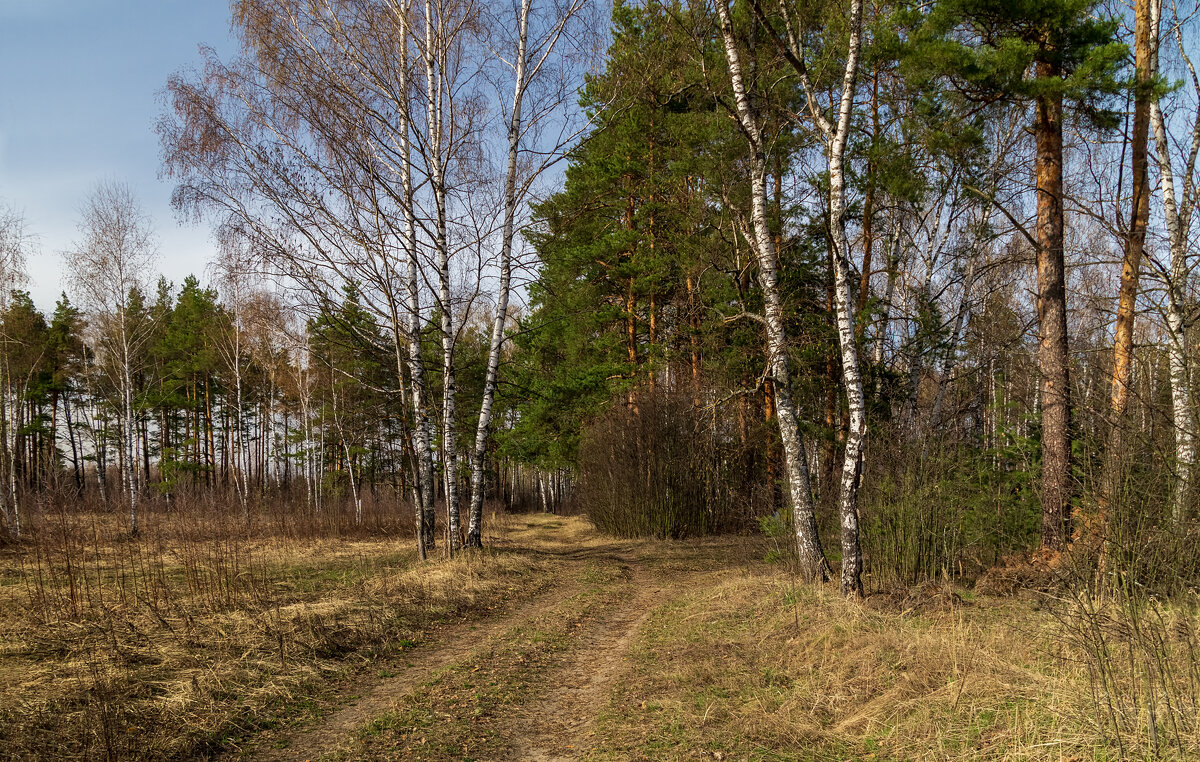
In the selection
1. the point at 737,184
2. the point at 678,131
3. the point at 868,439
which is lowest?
the point at 868,439

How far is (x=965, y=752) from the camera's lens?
10.9ft

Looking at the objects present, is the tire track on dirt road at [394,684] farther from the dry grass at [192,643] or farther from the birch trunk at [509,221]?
the birch trunk at [509,221]

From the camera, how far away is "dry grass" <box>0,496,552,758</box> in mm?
3912

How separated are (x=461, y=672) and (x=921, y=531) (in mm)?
5064

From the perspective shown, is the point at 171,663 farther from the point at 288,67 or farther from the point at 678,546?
the point at 678,546

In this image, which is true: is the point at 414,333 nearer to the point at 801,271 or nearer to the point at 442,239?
the point at 442,239

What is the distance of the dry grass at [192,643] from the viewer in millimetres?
3912

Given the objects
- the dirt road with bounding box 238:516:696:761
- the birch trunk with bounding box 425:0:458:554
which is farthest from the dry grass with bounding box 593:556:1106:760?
the birch trunk with bounding box 425:0:458:554

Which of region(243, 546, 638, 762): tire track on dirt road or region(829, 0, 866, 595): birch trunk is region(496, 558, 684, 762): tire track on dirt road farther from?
region(829, 0, 866, 595): birch trunk

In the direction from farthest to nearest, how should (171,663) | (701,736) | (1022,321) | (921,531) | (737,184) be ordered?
(1022,321) < (737,184) < (921,531) < (171,663) < (701,736)

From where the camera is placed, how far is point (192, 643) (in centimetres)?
544

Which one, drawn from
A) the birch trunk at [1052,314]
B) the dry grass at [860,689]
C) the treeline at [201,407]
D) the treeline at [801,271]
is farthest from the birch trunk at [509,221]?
the treeline at [201,407]

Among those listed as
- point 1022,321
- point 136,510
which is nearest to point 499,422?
point 136,510

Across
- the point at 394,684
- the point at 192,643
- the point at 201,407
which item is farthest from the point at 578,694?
the point at 201,407
